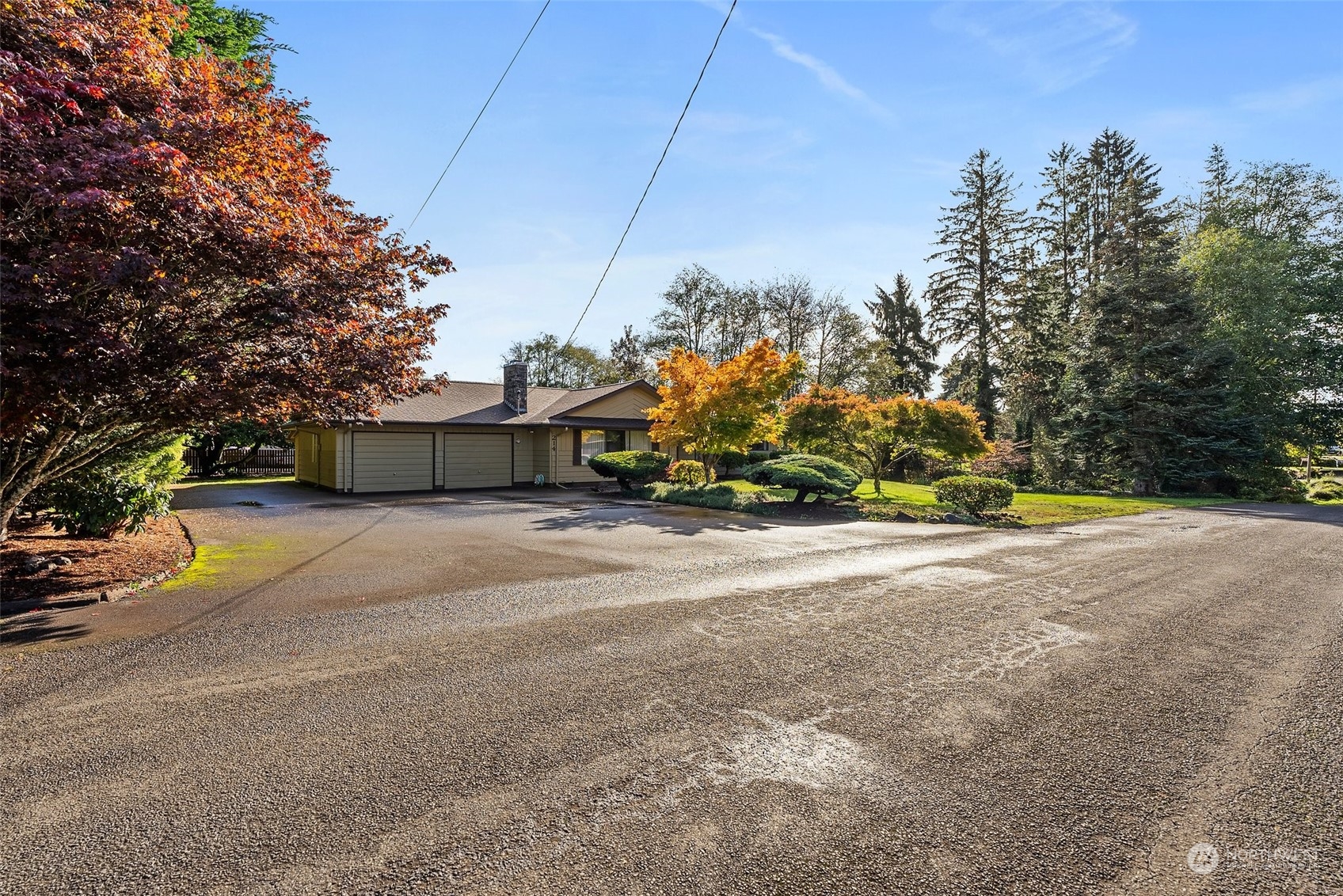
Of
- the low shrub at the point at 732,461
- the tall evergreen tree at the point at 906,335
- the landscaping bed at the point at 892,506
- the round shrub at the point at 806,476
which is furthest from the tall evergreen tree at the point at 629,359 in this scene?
the round shrub at the point at 806,476

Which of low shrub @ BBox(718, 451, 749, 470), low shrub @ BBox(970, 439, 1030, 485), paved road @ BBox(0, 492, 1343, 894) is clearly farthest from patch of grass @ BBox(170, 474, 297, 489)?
low shrub @ BBox(970, 439, 1030, 485)

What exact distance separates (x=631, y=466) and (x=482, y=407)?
6.65 meters

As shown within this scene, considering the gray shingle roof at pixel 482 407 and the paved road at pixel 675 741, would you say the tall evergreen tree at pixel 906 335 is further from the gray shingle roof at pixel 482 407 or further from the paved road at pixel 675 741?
the paved road at pixel 675 741

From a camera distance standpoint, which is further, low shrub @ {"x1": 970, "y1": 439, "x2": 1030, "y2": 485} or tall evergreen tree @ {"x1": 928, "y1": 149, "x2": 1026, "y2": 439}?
tall evergreen tree @ {"x1": 928, "y1": 149, "x2": 1026, "y2": 439}

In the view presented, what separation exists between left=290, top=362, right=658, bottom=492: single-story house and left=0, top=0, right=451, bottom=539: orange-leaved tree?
12675 mm

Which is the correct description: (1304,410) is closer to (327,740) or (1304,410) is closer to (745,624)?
(745,624)

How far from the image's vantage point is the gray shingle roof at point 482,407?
68.5ft

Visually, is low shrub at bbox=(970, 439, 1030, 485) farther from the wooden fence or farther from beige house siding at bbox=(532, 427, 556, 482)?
the wooden fence

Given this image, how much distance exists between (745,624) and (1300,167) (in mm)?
40790

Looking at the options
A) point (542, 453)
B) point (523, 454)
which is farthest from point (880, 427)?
point (523, 454)

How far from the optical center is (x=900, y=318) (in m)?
41.2

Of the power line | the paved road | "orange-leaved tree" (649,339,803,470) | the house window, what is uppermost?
the power line

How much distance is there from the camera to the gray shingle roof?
68.5ft

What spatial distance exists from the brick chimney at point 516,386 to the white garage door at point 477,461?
1455 mm
